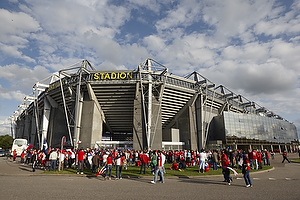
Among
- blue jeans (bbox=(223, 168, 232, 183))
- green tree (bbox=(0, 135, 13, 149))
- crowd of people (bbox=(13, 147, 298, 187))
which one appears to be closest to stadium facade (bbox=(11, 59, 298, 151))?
crowd of people (bbox=(13, 147, 298, 187))

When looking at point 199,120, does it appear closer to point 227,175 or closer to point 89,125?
point 89,125

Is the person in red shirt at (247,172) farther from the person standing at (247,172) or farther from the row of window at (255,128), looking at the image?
the row of window at (255,128)

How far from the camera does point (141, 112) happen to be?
3481 cm

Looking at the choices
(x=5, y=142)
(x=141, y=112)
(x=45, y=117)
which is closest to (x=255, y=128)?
(x=141, y=112)

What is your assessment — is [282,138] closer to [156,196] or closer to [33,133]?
[156,196]

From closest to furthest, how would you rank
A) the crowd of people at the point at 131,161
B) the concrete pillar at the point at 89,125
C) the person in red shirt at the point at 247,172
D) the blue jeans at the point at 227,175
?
1. the person in red shirt at the point at 247,172
2. the blue jeans at the point at 227,175
3. the crowd of people at the point at 131,161
4. the concrete pillar at the point at 89,125

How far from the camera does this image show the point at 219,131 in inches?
1816

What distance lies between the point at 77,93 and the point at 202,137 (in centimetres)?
2633

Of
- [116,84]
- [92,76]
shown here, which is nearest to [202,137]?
[116,84]

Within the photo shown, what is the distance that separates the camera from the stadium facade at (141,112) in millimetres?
34219

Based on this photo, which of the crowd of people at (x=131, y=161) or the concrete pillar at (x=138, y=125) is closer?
the crowd of people at (x=131, y=161)

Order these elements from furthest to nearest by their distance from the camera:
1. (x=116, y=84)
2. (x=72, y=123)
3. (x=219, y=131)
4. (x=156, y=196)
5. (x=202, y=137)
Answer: (x=219, y=131) < (x=202, y=137) < (x=72, y=123) < (x=116, y=84) < (x=156, y=196)

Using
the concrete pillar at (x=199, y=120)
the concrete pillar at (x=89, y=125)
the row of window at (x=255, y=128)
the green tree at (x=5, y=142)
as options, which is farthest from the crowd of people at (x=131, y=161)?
the green tree at (x=5, y=142)

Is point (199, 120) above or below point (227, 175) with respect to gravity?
above
